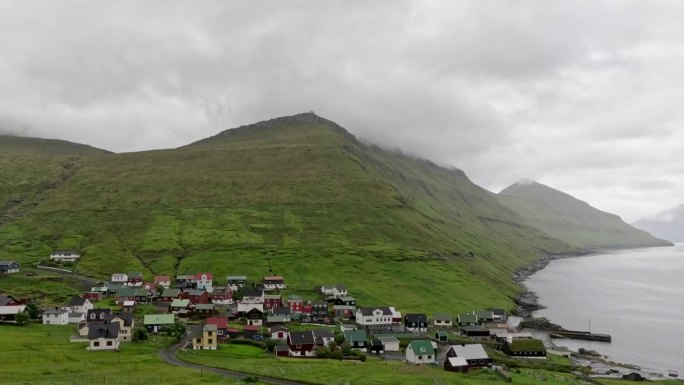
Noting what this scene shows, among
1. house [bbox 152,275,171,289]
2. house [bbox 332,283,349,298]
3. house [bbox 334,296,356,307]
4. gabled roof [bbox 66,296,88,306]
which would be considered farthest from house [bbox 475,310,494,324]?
gabled roof [bbox 66,296,88,306]

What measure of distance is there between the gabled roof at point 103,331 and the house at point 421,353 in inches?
2123

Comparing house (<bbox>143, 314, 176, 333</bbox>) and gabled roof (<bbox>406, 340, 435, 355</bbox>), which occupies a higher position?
house (<bbox>143, 314, 176, 333</bbox>)

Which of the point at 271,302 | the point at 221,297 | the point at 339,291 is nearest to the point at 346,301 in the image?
the point at 339,291

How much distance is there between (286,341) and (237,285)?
61.7 m

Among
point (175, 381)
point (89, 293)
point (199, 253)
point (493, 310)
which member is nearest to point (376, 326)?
point (493, 310)

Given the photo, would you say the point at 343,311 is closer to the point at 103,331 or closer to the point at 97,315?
the point at 97,315

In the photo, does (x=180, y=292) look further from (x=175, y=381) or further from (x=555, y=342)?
(x=555, y=342)

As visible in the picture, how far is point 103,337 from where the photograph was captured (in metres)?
92.9

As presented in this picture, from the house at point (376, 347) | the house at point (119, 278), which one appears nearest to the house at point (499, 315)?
the house at point (376, 347)

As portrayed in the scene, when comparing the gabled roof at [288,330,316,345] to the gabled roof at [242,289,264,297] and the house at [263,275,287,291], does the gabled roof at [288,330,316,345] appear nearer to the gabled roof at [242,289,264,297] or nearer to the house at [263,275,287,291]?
Result: the gabled roof at [242,289,264,297]

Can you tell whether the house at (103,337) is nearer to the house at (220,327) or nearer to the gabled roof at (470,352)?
the house at (220,327)

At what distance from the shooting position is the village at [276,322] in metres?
98.7

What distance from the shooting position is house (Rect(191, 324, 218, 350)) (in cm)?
9819

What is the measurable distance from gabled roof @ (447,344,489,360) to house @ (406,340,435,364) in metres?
3.72
